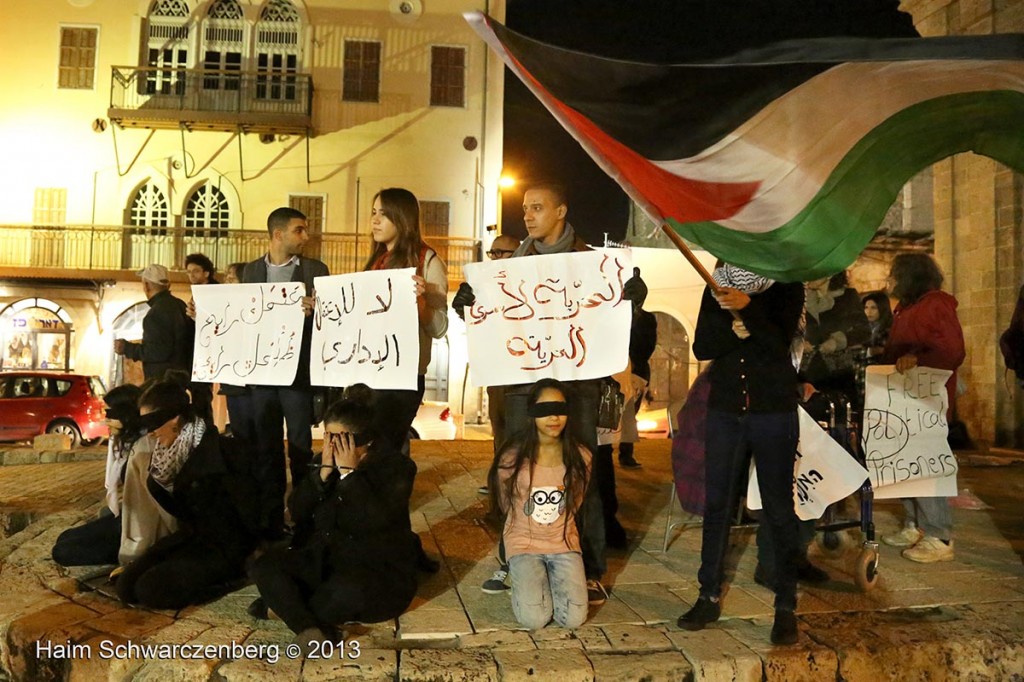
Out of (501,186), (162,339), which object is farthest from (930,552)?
(501,186)

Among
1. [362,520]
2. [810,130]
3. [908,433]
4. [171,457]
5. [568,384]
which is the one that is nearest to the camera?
[810,130]

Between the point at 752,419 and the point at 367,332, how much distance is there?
2.24m

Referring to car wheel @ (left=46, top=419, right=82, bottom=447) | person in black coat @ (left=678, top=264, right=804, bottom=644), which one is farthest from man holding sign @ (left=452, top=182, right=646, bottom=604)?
car wheel @ (left=46, top=419, right=82, bottom=447)

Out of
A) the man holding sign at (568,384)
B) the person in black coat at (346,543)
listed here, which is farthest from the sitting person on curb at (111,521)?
the man holding sign at (568,384)

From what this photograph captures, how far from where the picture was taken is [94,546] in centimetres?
436

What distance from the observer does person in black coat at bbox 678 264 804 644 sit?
3555 millimetres

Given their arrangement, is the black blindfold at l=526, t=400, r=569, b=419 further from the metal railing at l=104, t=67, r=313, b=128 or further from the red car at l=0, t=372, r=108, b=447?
the metal railing at l=104, t=67, r=313, b=128

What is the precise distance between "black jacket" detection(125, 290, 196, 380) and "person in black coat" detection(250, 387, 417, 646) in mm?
2484

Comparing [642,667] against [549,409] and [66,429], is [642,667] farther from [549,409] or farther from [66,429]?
[66,429]

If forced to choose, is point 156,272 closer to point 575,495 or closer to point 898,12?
point 575,495

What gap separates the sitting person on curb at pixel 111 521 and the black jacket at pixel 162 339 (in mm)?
1366

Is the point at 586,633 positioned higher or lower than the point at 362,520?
lower

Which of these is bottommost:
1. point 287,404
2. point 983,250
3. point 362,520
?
point 362,520

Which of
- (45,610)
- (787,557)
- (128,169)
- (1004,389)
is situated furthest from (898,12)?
(128,169)
